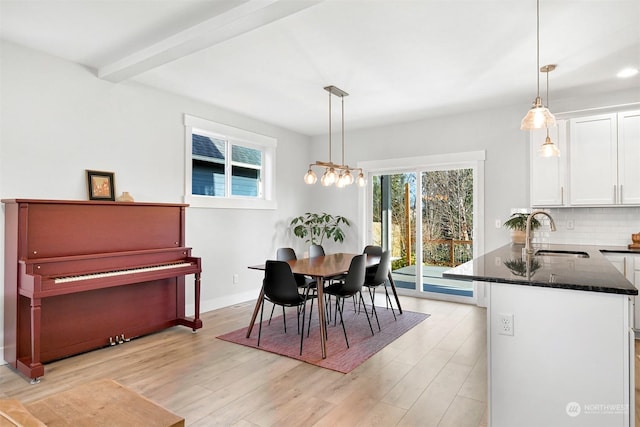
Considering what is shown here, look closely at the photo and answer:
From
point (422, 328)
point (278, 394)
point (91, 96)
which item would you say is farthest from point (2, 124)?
point (422, 328)

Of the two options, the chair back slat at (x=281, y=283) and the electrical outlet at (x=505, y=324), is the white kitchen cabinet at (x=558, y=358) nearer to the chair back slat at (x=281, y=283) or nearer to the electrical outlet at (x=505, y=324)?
the electrical outlet at (x=505, y=324)

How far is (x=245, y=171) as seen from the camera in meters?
5.50

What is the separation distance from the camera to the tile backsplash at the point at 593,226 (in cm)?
412

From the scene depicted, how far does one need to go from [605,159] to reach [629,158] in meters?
0.20

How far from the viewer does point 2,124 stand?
3.04 meters

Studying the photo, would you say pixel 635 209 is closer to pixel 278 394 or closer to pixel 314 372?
pixel 314 372

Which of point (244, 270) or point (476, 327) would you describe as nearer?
point (476, 327)

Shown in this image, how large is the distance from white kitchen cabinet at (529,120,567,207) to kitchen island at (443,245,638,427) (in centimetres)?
256

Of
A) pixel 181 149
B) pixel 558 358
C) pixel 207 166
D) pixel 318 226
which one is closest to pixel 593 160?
pixel 558 358

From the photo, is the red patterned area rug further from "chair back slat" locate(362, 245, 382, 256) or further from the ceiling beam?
the ceiling beam

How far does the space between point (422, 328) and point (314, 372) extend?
1.61 m

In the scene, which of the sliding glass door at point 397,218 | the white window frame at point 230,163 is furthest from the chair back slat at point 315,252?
the sliding glass door at point 397,218

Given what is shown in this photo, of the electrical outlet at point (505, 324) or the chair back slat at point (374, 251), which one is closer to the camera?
the electrical outlet at point (505, 324)

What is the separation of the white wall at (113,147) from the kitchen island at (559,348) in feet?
11.4
